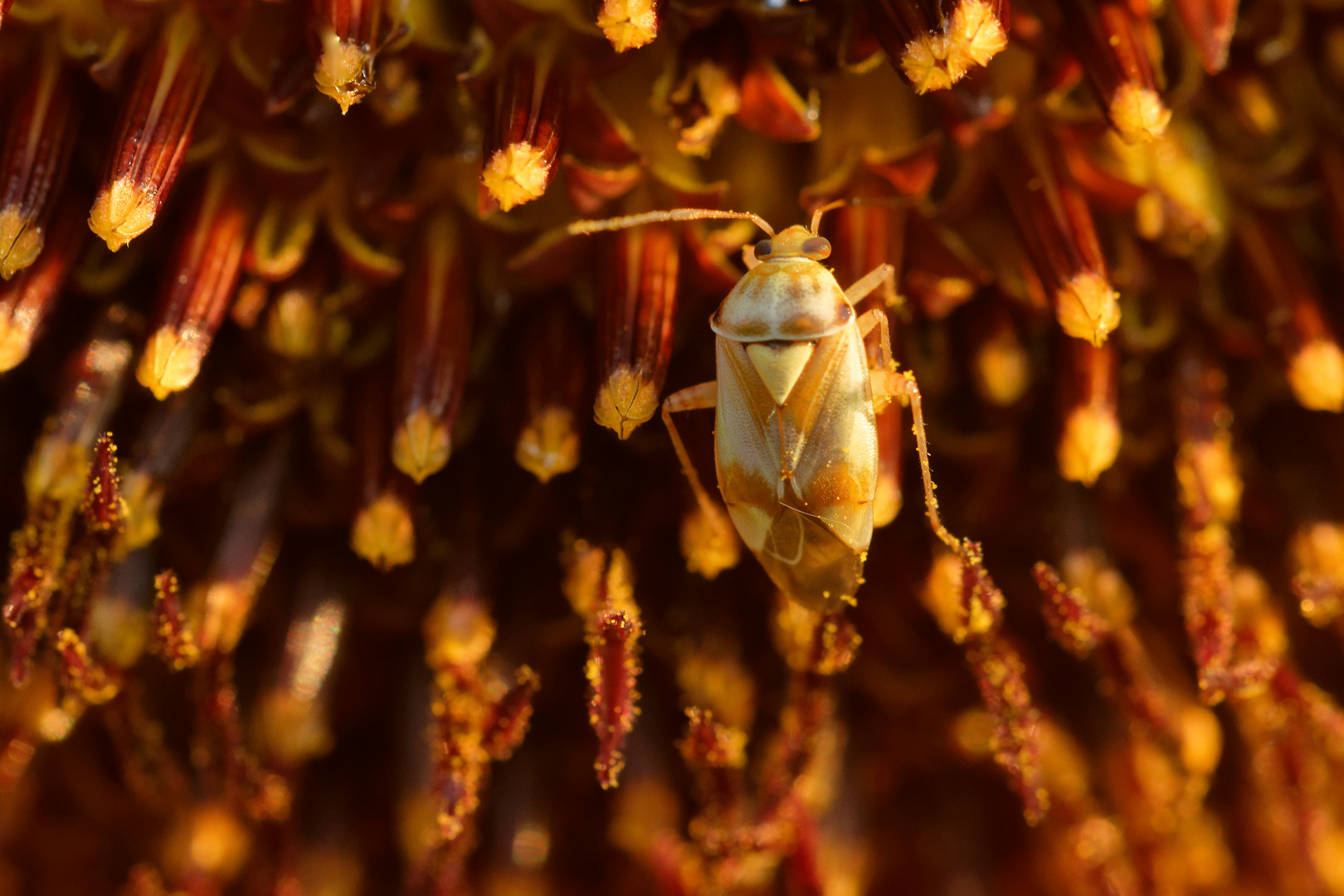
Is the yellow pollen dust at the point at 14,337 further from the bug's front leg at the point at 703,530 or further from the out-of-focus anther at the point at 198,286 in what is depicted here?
the bug's front leg at the point at 703,530

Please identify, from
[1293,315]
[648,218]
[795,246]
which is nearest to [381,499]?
[648,218]

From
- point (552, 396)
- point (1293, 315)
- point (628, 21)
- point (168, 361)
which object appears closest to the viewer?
Result: point (628, 21)

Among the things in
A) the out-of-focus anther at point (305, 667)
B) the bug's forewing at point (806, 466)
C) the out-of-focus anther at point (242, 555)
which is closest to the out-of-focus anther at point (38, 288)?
the out-of-focus anther at point (242, 555)

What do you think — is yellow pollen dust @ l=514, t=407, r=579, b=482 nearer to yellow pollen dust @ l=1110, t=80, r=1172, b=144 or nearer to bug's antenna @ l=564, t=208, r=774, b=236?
bug's antenna @ l=564, t=208, r=774, b=236

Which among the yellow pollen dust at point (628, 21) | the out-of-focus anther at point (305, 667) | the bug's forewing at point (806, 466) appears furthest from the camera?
the out-of-focus anther at point (305, 667)

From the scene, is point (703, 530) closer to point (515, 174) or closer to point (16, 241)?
point (515, 174)

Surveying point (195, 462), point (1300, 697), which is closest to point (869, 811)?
point (1300, 697)
